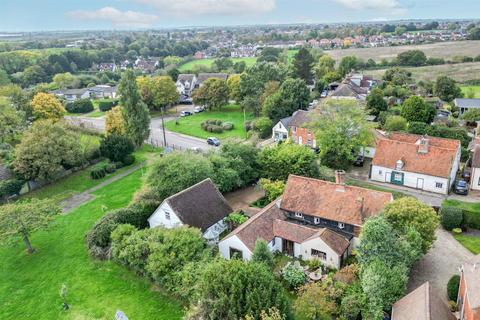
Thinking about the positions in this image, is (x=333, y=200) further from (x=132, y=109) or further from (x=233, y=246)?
(x=132, y=109)

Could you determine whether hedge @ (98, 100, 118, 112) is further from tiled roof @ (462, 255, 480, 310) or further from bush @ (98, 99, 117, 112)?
tiled roof @ (462, 255, 480, 310)

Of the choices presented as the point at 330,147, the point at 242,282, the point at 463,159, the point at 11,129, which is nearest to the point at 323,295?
the point at 242,282

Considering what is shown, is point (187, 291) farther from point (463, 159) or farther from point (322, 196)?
point (463, 159)

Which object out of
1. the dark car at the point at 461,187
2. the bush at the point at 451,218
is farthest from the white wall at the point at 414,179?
the bush at the point at 451,218

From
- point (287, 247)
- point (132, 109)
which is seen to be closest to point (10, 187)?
point (132, 109)

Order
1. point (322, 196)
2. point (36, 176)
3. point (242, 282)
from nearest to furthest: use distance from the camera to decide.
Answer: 1. point (242, 282)
2. point (322, 196)
3. point (36, 176)
